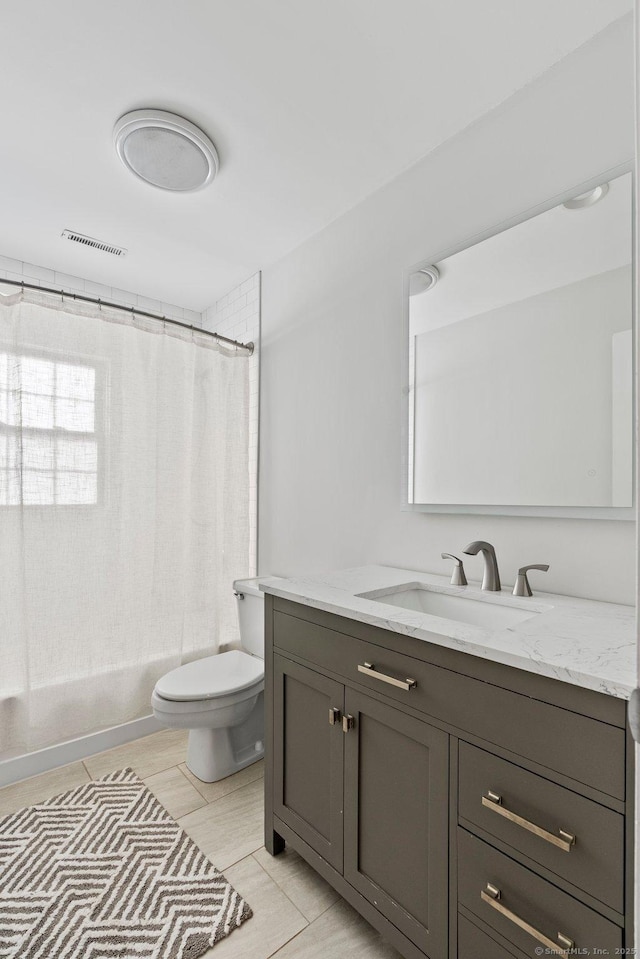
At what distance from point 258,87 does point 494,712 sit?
5.99 feet

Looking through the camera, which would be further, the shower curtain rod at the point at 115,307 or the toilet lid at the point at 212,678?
the shower curtain rod at the point at 115,307

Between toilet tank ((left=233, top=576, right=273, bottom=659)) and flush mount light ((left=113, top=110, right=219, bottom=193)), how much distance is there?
5.60 feet

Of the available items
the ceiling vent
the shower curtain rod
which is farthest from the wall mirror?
the ceiling vent

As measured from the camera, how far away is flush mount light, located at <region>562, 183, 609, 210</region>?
1.28m

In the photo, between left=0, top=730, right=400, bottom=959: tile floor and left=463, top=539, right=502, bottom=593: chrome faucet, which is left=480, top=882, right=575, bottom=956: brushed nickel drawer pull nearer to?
left=0, top=730, right=400, bottom=959: tile floor

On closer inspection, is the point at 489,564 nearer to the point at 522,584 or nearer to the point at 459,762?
the point at 522,584

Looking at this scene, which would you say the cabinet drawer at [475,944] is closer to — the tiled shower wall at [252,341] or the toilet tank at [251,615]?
the toilet tank at [251,615]

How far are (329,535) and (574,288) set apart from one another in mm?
1334

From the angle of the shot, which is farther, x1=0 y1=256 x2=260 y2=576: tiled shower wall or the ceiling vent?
x1=0 y1=256 x2=260 y2=576: tiled shower wall

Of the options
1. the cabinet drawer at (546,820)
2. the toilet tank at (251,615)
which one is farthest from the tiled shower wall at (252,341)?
the cabinet drawer at (546,820)

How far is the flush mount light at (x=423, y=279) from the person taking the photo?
172 centimetres

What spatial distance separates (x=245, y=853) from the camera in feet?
5.18

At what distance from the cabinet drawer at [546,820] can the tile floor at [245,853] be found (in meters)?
0.66

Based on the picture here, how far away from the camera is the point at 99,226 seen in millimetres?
2188
